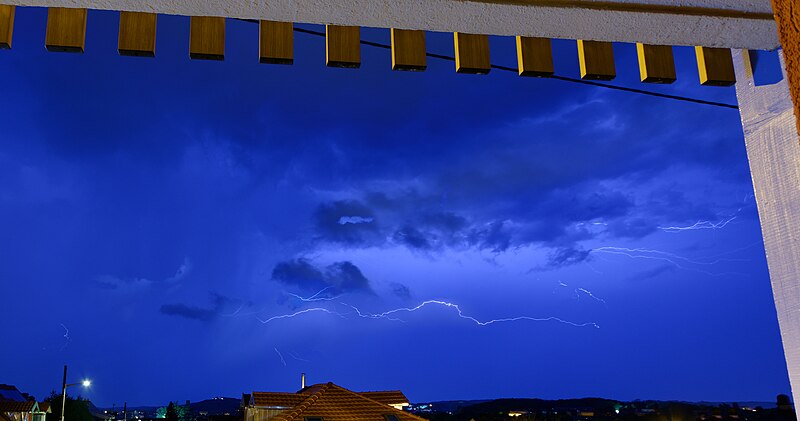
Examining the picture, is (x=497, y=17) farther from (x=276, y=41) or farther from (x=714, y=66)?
(x=714, y=66)

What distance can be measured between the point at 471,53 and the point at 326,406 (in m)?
19.6

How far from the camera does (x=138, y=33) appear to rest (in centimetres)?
191

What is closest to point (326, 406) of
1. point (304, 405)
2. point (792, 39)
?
point (304, 405)

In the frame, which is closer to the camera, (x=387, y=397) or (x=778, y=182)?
(x=778, y=182)

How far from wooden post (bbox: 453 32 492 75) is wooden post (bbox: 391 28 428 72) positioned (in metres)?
0.11

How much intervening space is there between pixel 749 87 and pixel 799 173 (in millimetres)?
363

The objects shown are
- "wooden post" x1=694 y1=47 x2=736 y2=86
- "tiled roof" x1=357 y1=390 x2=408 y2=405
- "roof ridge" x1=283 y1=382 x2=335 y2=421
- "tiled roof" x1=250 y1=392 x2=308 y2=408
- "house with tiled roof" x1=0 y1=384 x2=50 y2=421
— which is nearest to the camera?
"wooden post" x1=694 y1=47 x2=736 y2=86

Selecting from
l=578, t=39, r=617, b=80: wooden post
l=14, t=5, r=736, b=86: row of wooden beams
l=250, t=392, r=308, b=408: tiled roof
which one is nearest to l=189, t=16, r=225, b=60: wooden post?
l=14, t=5, r=736, b=86: row of wooden beams

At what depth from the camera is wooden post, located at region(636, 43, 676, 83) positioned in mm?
2166

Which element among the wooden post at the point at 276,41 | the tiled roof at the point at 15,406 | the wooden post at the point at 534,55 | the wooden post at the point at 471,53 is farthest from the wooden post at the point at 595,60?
the tiled roof at the point at 15,406

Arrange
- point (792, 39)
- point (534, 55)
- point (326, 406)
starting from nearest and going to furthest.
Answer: point (792, 39) → point (534, 55) → point (326, 406)

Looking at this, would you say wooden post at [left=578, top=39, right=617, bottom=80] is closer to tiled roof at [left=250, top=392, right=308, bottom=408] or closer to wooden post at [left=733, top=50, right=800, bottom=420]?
wooden post at [left=733, top=50, right=800, bottom=420]

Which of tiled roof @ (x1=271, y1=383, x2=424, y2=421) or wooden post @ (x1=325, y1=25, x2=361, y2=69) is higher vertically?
wooden post @ (x1=325, y1=25, x2=361, y2=69)

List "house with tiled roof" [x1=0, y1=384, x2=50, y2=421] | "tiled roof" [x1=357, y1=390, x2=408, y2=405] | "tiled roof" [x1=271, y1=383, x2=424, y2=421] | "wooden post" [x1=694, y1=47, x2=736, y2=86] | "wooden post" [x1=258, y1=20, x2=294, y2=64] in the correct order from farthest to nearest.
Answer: "house with tiled roof" [x1=0, y1=384, x2=50, y2=421] → "tiled roof" [x1=357, y1=390, x2=408, y2=405] → "tiled roof" [x1=271, y1=383, x2=424, y2=421] → "wooden post" [x1=694, y1=47, x2=736, y2=86] → "wooden post" [x1=258, y1=20, x2=294, y2=64]
